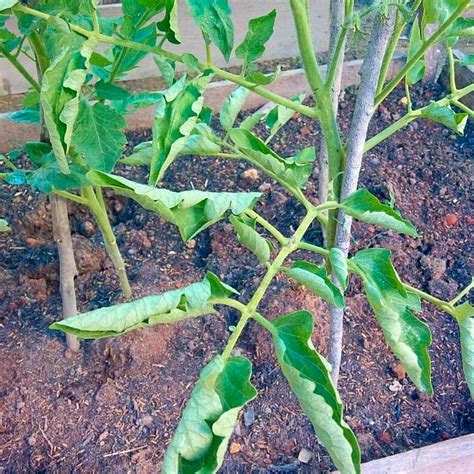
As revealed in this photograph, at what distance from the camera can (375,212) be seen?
0.81 m

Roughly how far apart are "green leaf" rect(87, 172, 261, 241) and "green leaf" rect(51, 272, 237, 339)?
0.08m

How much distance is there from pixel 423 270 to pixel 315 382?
3.39 feet

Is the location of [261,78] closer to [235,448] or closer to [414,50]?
[414,50]

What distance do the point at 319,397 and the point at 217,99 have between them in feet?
5.48

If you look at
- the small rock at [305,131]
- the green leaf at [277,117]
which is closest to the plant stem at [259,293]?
the green leaf at [277,117]

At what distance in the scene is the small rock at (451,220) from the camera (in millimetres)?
1756

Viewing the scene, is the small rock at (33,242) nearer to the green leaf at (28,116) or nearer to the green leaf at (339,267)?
the green leaf at (28,116)

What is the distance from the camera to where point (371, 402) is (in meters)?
1.38

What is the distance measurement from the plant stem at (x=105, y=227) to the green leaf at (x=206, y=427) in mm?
581

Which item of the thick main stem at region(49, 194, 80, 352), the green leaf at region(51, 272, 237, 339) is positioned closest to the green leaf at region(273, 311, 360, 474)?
the green leaf at region(51, 272, 237, 339)

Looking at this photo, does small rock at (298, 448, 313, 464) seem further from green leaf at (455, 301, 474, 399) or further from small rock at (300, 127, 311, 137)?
small rock at (300, 127, 311, 137)

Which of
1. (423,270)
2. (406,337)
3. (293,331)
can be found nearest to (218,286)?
(293,331)

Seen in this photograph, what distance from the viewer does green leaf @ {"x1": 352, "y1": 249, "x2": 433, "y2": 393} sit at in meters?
0.79

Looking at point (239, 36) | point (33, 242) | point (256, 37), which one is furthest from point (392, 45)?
point (239, 36)
